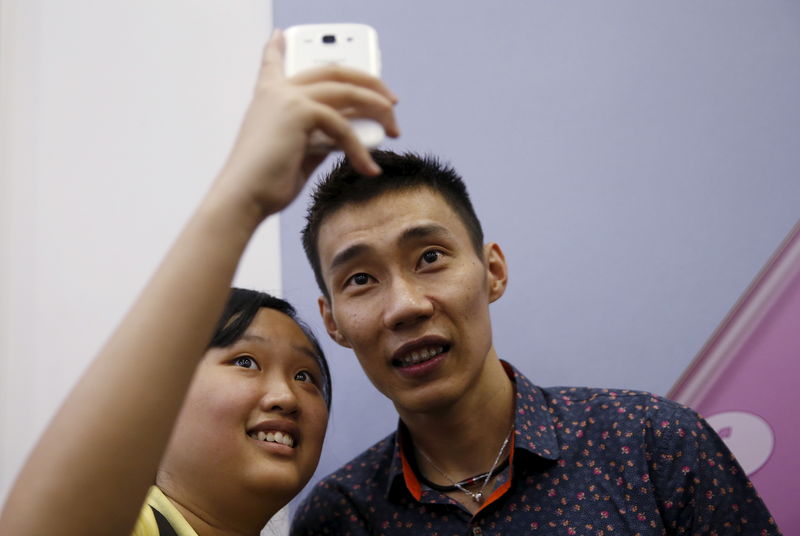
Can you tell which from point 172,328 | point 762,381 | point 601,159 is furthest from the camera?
point 601,159

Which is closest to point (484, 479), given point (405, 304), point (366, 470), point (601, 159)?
point (366, 470)

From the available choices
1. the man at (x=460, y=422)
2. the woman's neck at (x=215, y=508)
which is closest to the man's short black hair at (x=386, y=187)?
the man at (x=460, y=422)

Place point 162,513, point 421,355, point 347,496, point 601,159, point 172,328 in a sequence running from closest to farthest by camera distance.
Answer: point 172,328, point 162,513, point 421,355, point 347,496, point 601,159

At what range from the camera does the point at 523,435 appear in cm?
113

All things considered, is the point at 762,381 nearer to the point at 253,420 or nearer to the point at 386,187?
the point at 386,187

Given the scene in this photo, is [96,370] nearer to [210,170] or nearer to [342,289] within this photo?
[342,289]

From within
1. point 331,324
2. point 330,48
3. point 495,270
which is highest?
point 495,270

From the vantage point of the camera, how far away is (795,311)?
52.8 inches

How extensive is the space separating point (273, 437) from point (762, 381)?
2.94 feet

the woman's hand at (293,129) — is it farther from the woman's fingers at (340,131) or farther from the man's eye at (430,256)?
the man's eye at (430,256)

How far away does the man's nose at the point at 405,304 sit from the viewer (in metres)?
1.08

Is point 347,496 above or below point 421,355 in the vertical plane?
below

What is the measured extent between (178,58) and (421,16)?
53 centimetres

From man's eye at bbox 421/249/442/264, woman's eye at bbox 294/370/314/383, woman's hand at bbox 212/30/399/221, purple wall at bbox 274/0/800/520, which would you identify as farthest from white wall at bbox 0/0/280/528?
woman's hand at bbox 212/30/399/221
